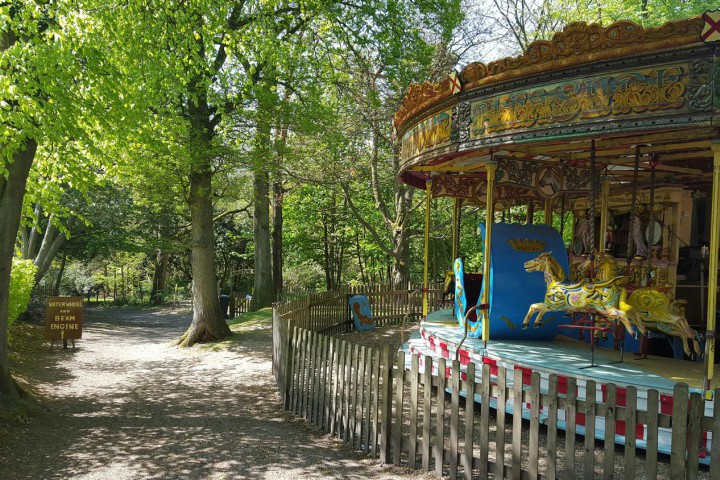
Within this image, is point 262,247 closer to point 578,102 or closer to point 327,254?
point 327,254

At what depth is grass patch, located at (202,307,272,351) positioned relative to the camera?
13211 millimetres

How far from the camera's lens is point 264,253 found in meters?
22.1

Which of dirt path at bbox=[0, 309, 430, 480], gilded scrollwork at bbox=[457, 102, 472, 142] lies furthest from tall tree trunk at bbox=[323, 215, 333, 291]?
gilded scrollwork at bbox=[457, 102, 472, 142]

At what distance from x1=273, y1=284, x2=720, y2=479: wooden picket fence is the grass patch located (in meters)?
5.55

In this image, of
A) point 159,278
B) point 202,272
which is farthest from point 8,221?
point 159,278

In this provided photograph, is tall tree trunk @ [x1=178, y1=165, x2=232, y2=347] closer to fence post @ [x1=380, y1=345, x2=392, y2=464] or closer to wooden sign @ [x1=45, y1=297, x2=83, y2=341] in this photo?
wooden sign @ [x1=45, y1=297, x2=83, y2=341]

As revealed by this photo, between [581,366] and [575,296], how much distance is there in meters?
0.89

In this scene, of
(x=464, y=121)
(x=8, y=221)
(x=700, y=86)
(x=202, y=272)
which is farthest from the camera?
(x=202, y=272)

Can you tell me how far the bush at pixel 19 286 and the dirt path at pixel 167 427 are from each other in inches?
59.3

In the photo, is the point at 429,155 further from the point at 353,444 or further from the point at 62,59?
the point at 62,59

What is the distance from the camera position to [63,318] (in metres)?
12.9

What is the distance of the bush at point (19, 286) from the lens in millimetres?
12573

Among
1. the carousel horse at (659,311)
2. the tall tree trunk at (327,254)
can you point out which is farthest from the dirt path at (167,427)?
the tall tree trunk at (327,254)

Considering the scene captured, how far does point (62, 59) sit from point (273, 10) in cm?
747
